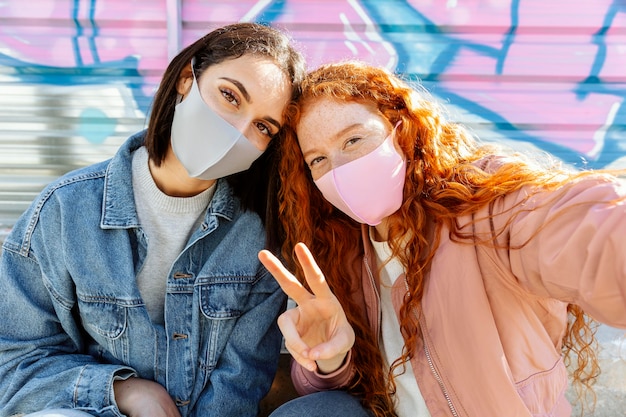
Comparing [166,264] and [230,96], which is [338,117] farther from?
[166,264]

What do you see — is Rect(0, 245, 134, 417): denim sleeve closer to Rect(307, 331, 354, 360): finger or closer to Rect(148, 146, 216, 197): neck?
Rect(148, 146, 216, 197): neck

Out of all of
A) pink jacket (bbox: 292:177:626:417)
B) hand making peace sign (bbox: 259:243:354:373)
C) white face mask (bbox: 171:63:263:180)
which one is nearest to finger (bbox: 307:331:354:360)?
hand making peace sign (bbox: 259:243:354:373)

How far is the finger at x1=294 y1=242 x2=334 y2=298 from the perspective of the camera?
1.46 metres

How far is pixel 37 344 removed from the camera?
1.95m

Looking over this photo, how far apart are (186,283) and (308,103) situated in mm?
760

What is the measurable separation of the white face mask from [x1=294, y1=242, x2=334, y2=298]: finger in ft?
1.71

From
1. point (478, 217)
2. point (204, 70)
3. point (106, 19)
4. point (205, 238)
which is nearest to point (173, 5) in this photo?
point (106, 19)

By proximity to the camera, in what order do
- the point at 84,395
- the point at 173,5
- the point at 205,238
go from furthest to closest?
1. the point at 173,5
2. the point at 205,238
3. the point at 84,395

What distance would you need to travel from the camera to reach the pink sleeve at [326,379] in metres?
1.83

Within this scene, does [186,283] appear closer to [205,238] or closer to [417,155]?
[205,238]

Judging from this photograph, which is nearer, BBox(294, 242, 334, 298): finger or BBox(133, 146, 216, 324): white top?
BBox(294, 242, 334, 298): finger

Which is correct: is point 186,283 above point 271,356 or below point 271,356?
above

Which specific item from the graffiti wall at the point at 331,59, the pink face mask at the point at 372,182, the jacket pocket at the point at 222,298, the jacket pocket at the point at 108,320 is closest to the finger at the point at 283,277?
the pink face mask at the point at 372,182

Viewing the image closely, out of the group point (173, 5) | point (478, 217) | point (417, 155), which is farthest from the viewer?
point (173, 5)
